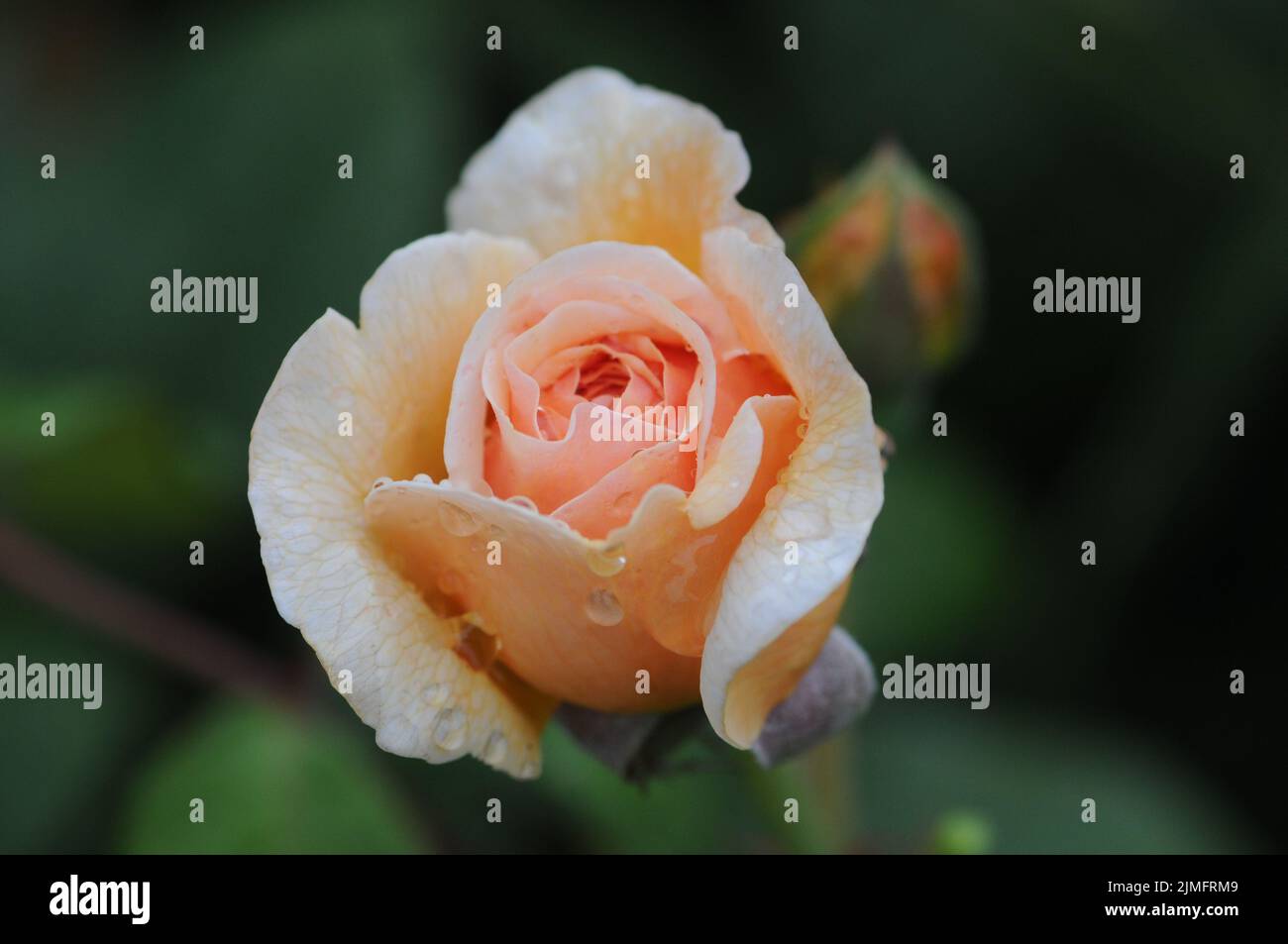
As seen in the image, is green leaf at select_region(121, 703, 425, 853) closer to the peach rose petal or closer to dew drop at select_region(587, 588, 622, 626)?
the peach rose petal

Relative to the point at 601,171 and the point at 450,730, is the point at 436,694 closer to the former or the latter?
the point at 450,730

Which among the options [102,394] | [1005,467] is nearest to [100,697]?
[102,394]

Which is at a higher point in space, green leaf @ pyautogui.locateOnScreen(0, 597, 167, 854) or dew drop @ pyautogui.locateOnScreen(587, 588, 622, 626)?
dew drop @ pyautogui.locateOnScreen(587, 588, 622, 626)

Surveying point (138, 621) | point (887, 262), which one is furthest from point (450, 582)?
point (138, 621)

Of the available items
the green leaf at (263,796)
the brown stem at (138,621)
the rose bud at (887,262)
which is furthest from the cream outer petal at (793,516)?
the brown stem at (138,621)

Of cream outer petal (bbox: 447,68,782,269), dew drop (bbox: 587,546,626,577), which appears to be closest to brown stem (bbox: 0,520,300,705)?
cream outer petal (bbox: 447,68,782,269)
